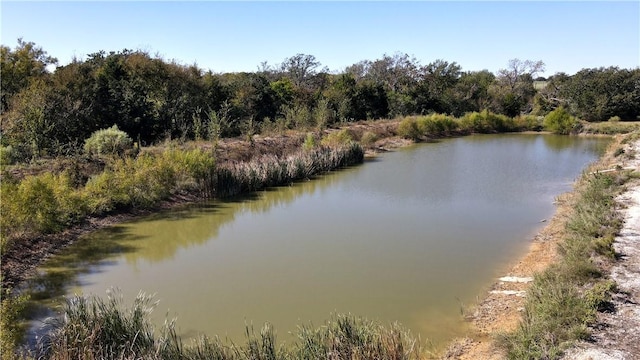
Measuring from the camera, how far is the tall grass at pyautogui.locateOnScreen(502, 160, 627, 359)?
4469mm

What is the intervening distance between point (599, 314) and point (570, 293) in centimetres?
35

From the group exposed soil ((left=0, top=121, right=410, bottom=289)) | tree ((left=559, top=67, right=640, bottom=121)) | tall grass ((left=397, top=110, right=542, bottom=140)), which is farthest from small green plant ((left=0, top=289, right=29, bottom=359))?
tree ((left=559, top=67, right=640, bottom=121))

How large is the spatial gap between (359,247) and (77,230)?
569cm

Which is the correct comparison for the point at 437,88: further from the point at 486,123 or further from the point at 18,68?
the point at 18,68

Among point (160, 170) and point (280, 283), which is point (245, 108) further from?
point (280, 283)

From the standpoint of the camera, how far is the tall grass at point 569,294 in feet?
14.7

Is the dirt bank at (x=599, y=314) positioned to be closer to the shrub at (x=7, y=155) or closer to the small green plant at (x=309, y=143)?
the small green plant at (x=309, y=143)

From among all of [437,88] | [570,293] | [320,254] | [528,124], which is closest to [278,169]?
[320,254]

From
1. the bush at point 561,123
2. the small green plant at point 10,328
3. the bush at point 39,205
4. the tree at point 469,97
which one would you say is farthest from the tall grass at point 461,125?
the small green plant at point 10,328

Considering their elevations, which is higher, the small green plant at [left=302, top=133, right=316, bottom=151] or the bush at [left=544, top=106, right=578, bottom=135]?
the bush at [left=544, top=106, right=578, bottom=135]

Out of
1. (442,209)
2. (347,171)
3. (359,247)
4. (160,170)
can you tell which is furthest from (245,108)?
(359,247)

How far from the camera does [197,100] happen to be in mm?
19297

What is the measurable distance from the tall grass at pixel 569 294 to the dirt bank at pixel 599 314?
15 cm

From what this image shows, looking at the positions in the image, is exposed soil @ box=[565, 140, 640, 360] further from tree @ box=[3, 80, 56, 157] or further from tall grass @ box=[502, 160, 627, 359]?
tree @ box=[3, 80, 56, 157]
